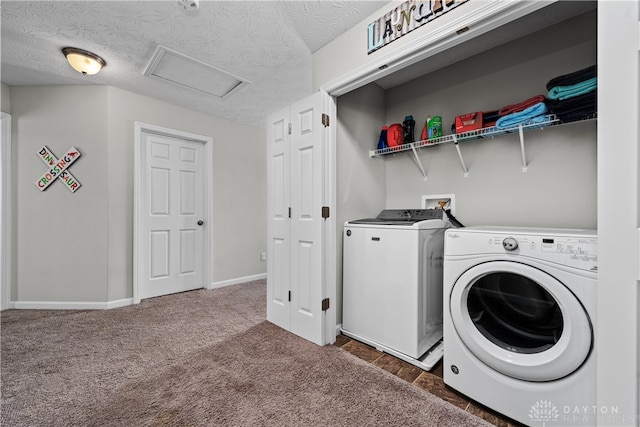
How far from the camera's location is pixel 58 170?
2828 millimetres

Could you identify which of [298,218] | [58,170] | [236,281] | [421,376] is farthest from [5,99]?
[421,376]

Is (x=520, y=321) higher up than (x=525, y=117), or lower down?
lower down

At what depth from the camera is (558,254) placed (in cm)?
119

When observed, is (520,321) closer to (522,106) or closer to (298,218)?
(522,106)

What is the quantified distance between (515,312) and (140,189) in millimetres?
3575

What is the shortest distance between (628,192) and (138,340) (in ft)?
9.63

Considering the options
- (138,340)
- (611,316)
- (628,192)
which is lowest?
(138,340)

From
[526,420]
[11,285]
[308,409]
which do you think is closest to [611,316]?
[526,420]

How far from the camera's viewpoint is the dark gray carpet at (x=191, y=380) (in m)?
1.32

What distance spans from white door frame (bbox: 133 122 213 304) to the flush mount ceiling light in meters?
0.74

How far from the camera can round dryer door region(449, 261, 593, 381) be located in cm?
114

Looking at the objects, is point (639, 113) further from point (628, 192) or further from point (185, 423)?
point (185, 423)

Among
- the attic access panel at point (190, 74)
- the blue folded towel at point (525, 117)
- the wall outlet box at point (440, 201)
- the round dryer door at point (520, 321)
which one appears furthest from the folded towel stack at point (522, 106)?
the attic access panel at point (190, 74)

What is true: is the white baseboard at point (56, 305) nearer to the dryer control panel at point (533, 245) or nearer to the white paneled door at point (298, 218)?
the white paneled door at point (298, 218)
